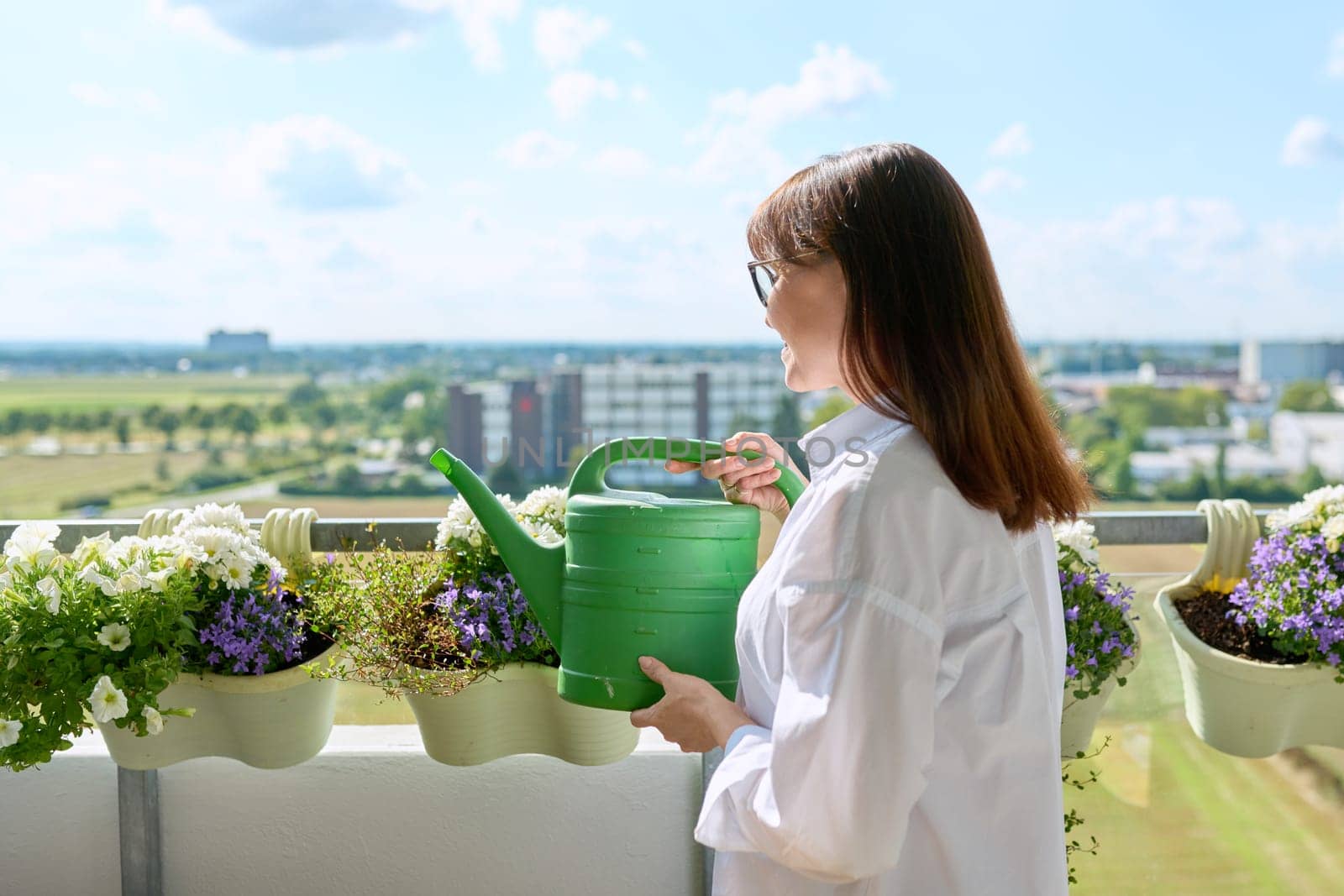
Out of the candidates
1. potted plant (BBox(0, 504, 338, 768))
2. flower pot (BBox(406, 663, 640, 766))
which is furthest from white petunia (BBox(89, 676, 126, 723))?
flower pot (BBox(406, 663, 640, 766))

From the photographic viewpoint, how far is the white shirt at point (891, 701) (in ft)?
2.45

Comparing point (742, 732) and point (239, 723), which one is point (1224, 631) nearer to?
point (742, 732)

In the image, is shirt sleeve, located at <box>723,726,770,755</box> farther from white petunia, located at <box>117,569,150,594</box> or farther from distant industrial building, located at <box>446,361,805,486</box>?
distant industrial building, located at <box>446,361,805,486</box>

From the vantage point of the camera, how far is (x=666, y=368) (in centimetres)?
3133

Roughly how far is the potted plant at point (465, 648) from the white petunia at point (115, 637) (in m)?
0.27

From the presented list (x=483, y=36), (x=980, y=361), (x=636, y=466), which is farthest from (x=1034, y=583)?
(x=483, y=36)

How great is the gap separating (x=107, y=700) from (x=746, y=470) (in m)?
0.92

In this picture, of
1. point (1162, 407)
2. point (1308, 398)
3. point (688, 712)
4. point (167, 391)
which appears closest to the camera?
point (688, 712)

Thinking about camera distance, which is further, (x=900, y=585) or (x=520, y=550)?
(x=520, y=550)

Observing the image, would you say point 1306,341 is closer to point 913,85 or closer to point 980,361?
point 913,85

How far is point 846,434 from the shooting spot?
0.86m

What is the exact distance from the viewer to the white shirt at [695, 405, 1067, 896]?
0.75m

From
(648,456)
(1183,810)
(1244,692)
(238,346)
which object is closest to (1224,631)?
(1244,692)

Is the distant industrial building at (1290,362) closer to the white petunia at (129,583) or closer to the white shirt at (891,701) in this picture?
the white petunia at (129,583)
